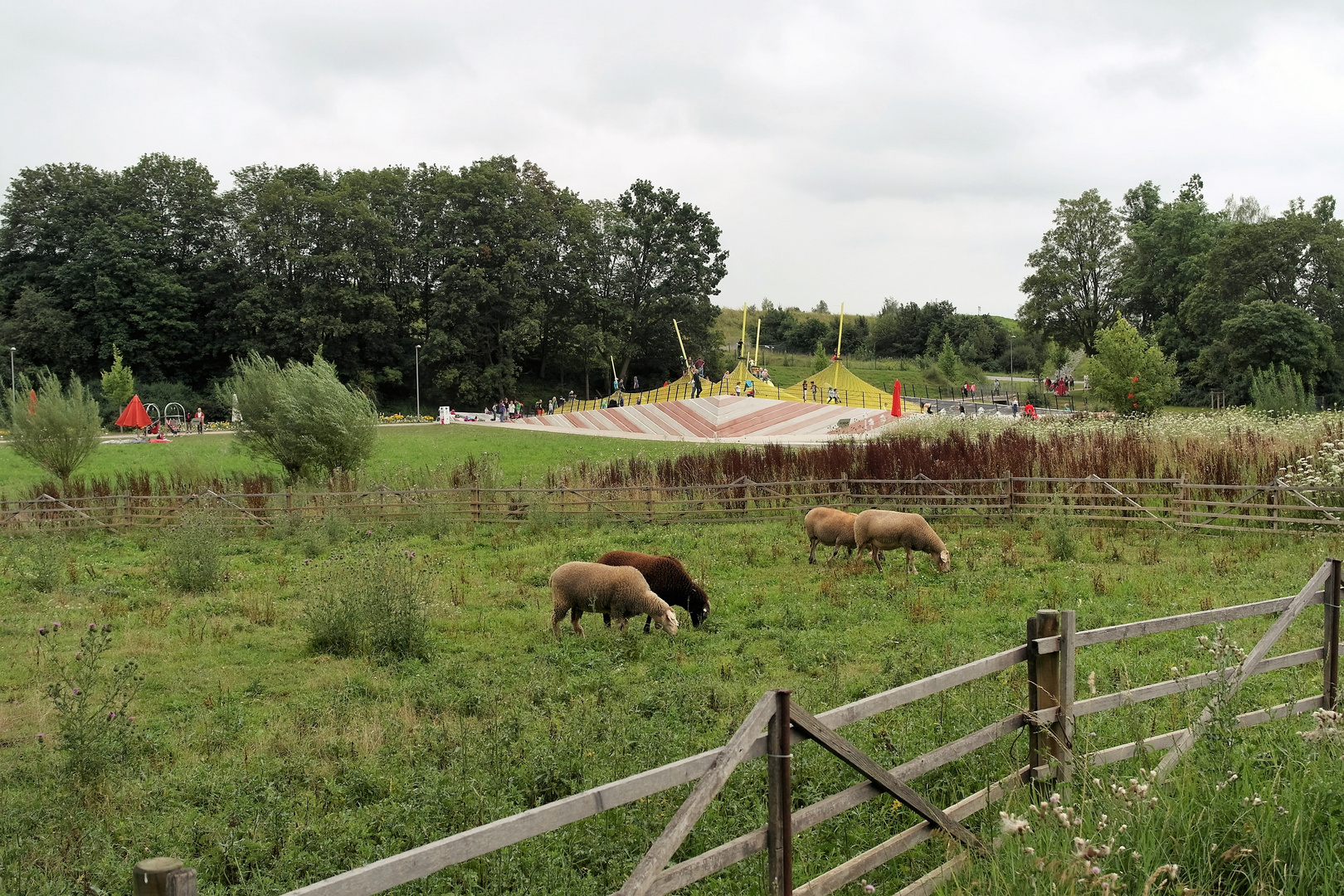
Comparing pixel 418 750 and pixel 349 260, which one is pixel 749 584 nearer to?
pixel 418 750

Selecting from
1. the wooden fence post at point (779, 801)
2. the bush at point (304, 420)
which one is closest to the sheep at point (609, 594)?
the wooden fence post at point (779, 801)

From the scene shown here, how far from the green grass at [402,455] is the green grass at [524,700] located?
12.6 m

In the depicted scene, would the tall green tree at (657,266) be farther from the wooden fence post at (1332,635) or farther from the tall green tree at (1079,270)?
the wooden fence post at (1332,635)

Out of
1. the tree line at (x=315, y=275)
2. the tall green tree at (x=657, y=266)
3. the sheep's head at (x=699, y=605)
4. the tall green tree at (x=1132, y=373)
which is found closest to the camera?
the sheep's head at (x=699, y=605)

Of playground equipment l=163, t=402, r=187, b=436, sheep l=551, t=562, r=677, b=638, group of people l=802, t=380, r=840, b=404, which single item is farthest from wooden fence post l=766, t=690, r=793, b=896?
playground equipment l=163, t=402, r=187, b=436

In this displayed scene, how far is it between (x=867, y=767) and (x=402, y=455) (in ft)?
111

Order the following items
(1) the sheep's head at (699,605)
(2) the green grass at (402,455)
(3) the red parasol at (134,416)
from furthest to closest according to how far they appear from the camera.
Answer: (3) the red parasol at (134,416) < (2) the green grass at (402,455) < (1) the sheep's head at (699,605)

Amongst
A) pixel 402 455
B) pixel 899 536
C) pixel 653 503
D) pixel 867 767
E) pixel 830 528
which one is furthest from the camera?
pixel 402 455

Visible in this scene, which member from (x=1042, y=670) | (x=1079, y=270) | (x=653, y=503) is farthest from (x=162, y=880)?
(x=1079, y=270)

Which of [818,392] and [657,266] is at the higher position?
[657,266]

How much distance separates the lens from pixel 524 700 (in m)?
7.84

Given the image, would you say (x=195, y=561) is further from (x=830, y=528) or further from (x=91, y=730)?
(x=830, y=528)

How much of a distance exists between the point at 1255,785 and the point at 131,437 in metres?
51.9

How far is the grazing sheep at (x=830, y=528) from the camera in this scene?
14359 mm
